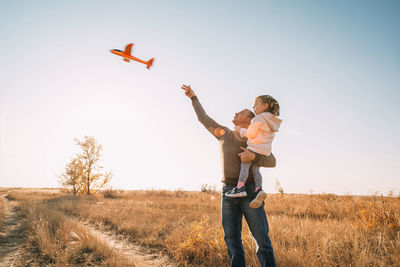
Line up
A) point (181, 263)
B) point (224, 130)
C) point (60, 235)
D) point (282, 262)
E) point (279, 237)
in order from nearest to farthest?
point (224, 130) < point (282, 262) < point (181, 263) < point (279, 237) < point (60, 235)

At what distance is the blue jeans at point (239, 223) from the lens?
2.57 metres

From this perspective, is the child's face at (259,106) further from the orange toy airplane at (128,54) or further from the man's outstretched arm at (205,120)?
the orange toy airplane at (128,54)

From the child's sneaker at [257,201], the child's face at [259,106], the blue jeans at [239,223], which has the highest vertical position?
the child's face at [259,106]

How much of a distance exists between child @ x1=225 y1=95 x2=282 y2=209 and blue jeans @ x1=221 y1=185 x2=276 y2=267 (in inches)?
5.3

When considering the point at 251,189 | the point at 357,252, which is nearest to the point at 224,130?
the point at 251,189

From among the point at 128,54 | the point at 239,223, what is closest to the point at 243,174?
the point at 239,223

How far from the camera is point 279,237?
5.06 m

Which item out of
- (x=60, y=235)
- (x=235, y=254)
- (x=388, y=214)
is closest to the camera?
(x=235, y=254)

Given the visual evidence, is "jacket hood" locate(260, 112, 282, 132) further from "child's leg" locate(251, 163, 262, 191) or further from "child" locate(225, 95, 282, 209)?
"child's leg" locate(251, 163, 262, 191)

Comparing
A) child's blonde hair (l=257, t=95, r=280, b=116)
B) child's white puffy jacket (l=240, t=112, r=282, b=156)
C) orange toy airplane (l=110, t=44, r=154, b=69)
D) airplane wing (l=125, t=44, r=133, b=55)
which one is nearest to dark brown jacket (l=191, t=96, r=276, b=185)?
child's white puffy jacket (l=240, t=112, r=282, b=156)

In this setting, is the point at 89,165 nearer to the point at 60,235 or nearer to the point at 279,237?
the point at 60,235

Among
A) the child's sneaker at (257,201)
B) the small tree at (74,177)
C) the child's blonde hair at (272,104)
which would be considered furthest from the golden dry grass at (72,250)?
the small tree at (74,177)

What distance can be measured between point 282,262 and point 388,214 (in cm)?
380

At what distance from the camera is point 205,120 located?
3293mm
